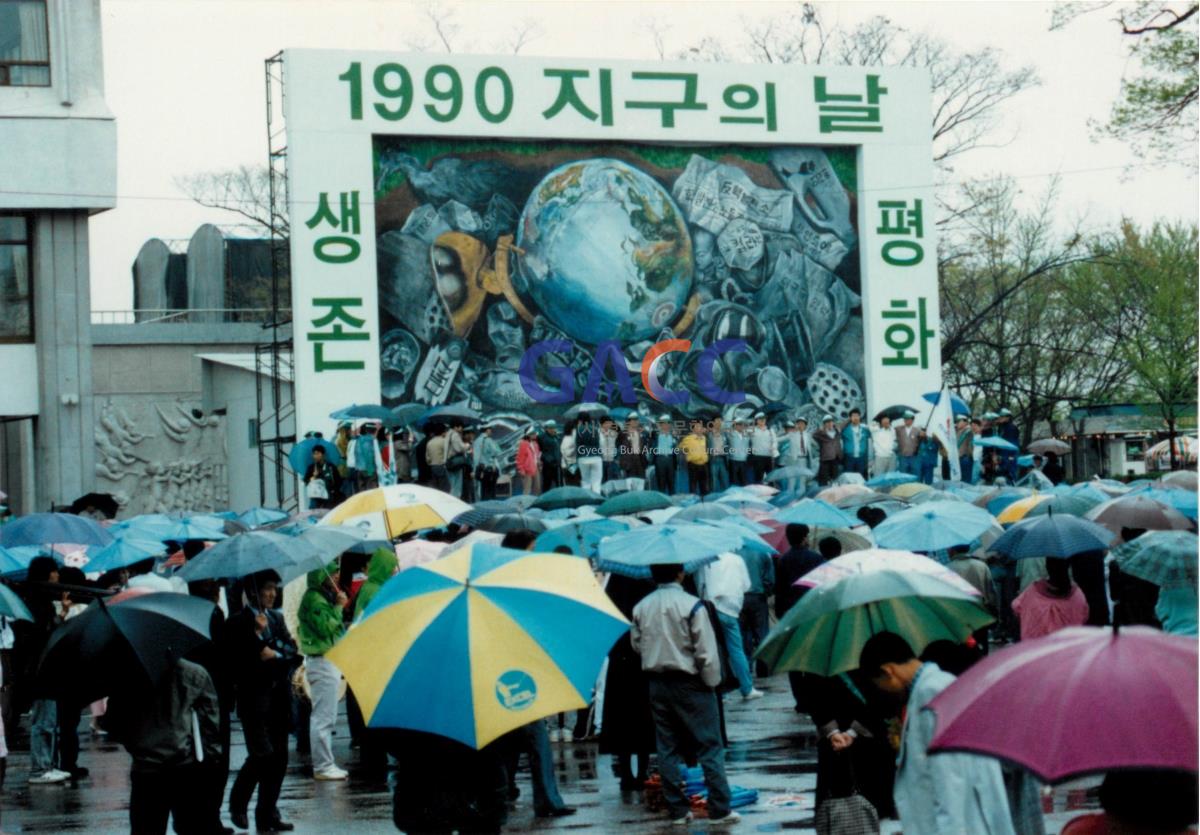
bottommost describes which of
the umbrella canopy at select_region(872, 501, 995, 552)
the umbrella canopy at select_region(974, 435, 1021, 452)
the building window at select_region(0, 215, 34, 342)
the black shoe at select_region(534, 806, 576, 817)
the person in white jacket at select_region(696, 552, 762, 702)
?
the black shoe at select_region(534, 806, 576, 817)

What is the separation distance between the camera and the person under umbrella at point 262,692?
10898 mm

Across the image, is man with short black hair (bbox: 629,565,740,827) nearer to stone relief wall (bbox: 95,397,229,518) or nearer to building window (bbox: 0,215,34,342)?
building window (bbox: 0,215,34,342)

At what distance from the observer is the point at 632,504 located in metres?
17.7

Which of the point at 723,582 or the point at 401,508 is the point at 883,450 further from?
the point at 401,508

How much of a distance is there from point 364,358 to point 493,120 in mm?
5107

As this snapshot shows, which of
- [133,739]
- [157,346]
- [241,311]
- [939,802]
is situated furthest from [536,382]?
[939,802]

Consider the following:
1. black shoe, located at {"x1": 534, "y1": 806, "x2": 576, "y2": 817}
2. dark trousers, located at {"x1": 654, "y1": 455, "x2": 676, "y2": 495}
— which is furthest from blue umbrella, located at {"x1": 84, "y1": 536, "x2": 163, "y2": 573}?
dark trousers, located at {"x1": 654, "y1": 455, "x2": 676, "y2": 495}

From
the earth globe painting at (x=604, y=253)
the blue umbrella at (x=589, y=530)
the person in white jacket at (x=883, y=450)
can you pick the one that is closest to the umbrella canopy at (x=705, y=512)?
the blue umbrella at (x=589, y=530)

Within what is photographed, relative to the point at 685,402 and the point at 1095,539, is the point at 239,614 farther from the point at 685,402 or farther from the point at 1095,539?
the point at 685,402

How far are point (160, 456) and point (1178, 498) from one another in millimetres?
30633

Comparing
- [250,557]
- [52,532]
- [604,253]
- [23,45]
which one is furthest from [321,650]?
[604,253]

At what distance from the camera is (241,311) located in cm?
4962

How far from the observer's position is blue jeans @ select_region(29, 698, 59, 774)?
1443cm

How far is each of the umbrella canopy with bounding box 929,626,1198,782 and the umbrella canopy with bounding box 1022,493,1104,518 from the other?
35.3ft
